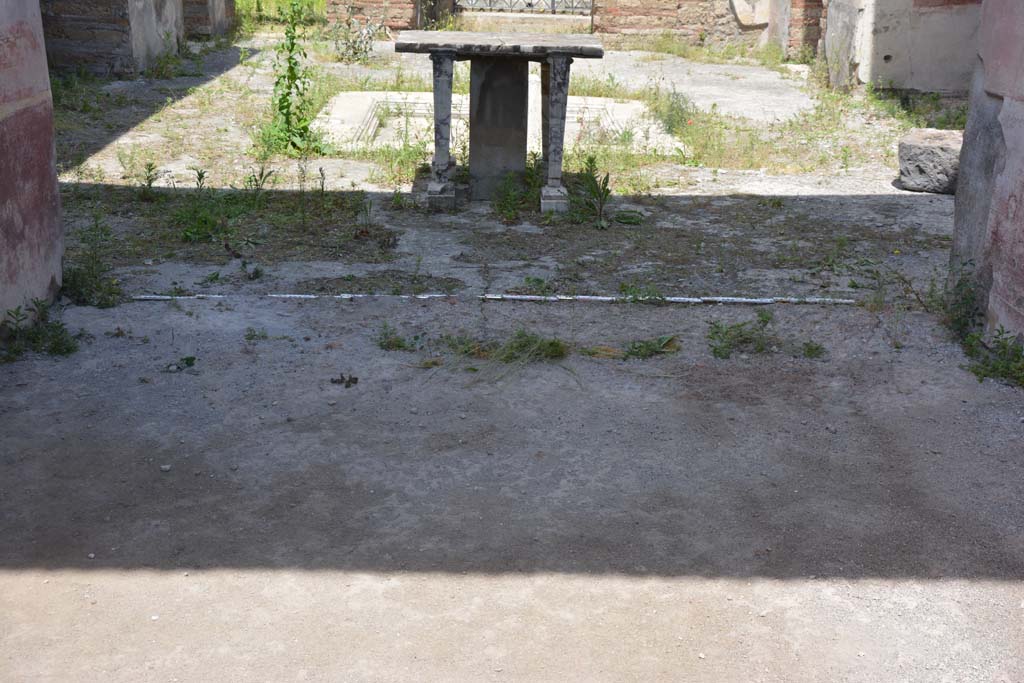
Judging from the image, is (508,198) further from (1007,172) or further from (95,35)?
(95,35)

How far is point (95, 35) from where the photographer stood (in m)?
11.9

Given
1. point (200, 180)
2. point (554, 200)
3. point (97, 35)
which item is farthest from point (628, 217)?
point (97, 35)

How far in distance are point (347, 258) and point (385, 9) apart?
34.0 feet

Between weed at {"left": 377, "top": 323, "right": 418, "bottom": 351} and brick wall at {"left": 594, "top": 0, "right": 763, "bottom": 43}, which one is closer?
weed at {"left": 377, "top": 323, "right": 418, "bottom": 351}

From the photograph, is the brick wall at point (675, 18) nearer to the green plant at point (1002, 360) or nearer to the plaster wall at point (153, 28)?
the plaster wall at point (153, 28)

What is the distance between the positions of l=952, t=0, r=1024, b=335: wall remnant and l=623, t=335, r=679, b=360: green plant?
146cm

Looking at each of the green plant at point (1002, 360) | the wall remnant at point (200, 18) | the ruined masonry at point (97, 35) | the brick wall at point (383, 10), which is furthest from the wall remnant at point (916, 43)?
the wall remnant at point (200, 18)

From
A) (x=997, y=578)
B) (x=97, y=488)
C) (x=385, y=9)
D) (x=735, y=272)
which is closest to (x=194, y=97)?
(x=385, y=9)

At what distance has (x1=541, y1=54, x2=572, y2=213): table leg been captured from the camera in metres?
7.28

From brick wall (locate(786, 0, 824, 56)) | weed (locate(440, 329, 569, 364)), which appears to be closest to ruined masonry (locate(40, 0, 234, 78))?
brick wall (locate(786, 0, 824, 56))

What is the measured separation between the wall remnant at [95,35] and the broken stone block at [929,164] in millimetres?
8515

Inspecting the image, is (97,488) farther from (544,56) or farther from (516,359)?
(544,56)

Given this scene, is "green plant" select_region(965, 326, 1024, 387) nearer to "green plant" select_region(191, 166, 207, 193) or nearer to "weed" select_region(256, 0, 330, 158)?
"green plant" select_region(191, 166, 207, 193)

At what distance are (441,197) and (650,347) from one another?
117 inches
